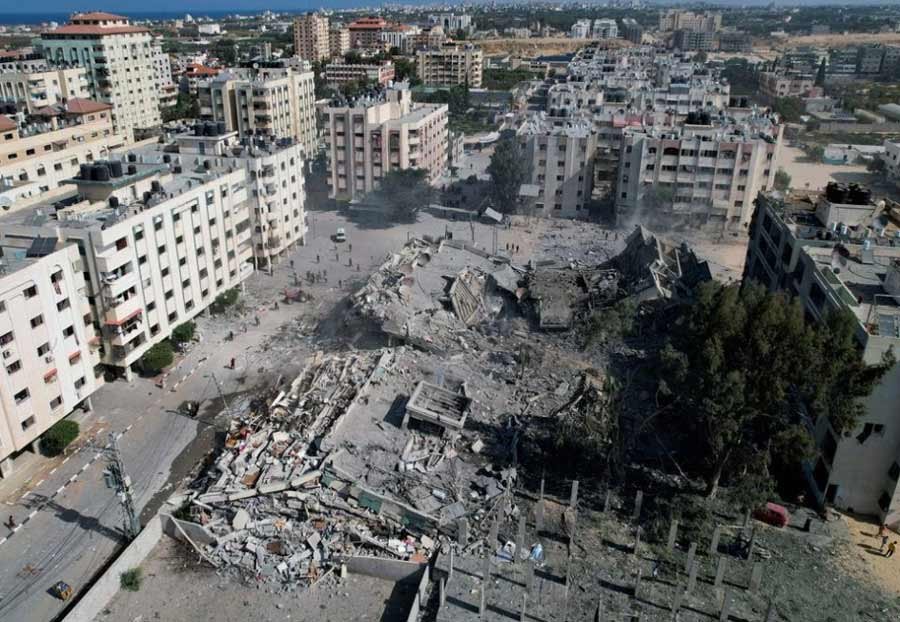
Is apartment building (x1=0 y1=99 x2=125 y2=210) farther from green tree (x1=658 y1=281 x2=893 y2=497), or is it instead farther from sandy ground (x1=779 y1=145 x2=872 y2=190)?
sandy ground (x1=779 y1=145 x2=872 y2=190)

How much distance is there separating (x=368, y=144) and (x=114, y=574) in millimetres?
54038

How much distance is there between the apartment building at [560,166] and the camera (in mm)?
70688

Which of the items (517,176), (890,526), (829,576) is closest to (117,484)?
(829,576)

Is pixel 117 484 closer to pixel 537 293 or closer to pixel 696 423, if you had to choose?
pixel 696 423

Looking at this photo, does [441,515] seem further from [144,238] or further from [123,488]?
[144,238]

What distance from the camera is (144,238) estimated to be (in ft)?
127

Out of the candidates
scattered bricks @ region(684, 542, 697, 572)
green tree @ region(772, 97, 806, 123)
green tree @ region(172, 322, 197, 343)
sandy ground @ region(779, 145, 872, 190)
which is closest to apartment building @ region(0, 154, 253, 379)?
green tree @ region(172, 322, 197, 343)

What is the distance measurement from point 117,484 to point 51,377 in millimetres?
9337

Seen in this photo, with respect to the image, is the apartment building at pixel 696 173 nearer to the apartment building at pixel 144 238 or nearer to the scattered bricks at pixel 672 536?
the apartment building at pixel 144 238

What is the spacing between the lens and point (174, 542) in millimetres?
28125

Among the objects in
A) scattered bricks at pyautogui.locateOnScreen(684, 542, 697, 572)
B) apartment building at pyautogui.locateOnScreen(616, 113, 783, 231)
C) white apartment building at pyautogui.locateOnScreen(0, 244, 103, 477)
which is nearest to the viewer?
scattered bricks at pyautogui.locateOnScreen(684, 542, 697, 572)

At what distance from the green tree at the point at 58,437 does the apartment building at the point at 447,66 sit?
13179 centimetres

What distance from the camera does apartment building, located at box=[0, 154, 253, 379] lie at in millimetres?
35875

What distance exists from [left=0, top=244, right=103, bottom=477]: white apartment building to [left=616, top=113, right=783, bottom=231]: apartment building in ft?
165
